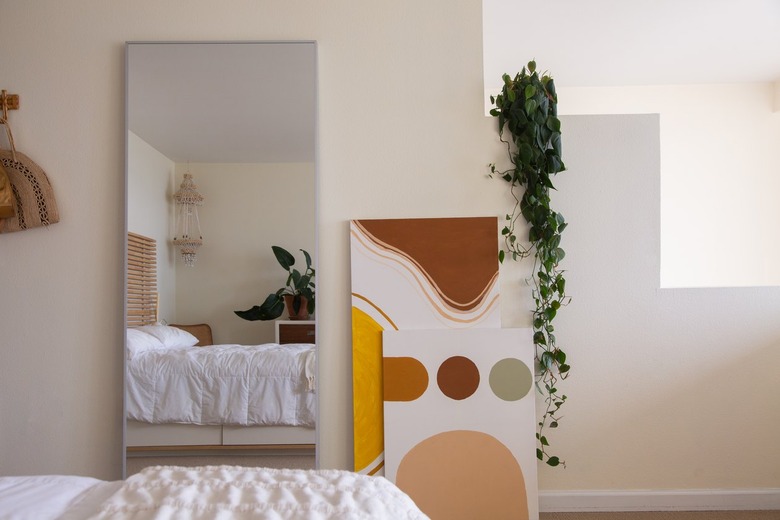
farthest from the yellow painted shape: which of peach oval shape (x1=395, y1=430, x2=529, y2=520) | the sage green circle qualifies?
the sage green circle

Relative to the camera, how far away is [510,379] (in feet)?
8.63

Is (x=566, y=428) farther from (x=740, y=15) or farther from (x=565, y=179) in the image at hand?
(x=740, y=15)

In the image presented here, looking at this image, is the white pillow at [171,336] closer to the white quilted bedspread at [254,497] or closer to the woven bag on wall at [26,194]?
the woven bag on wall at [26,194]

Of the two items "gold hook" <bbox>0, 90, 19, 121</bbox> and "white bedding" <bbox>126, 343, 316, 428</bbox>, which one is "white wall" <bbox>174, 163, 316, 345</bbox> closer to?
"white bedding" <bbox>126, 343, 316, 428</bbox>

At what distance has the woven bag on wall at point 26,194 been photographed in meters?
2.61

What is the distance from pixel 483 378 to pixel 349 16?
1.60m

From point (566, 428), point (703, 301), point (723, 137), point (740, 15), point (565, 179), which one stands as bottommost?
point (566, 428)

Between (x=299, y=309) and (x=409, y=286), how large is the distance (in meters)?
0.46

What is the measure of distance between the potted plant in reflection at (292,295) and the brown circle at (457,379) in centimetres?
59

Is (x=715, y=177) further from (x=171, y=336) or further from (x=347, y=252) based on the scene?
(x=171, y=336)

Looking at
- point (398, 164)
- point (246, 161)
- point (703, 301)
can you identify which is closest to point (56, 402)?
point (246, 161)

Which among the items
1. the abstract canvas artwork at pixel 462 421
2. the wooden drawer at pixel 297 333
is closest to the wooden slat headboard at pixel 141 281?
the wooden drawer at pixel 297 333

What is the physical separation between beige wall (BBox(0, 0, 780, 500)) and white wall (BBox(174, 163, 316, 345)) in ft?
0.36

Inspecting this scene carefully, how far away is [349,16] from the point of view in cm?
274
